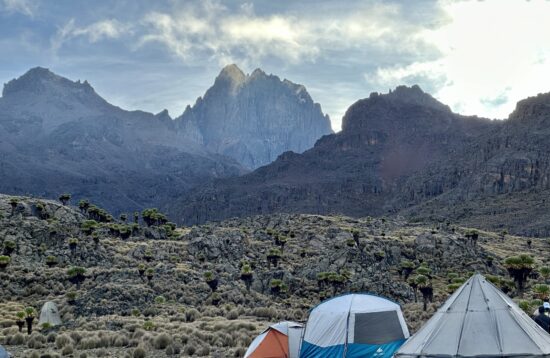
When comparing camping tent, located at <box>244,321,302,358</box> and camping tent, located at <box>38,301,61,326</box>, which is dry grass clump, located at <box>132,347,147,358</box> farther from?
camping tent, located at <box>38,301,61,326</box>

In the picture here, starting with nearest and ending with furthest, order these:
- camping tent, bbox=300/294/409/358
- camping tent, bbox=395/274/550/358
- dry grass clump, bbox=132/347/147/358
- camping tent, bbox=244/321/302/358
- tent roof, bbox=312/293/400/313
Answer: camping tent, bbox=395/274/550/358
camping tent, bbox=300/294/409/358
tent roof, bbox=312/293/400/313
camping tent, bbox=244/321/302/358
dry grass clump, bbox=132/347/147/358

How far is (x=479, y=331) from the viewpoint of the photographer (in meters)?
14.6

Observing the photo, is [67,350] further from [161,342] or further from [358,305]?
[358,305]

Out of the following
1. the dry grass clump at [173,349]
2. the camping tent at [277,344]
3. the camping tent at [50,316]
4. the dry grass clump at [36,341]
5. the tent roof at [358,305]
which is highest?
the tent roof at [358,305]

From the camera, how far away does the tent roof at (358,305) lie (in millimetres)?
20219

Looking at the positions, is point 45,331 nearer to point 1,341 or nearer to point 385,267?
point 1,341

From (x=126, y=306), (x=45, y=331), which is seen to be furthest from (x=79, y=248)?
(x=45, y=331)

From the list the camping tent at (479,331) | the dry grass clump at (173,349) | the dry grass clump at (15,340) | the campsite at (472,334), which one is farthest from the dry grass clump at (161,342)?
the camping tent at (479,331)

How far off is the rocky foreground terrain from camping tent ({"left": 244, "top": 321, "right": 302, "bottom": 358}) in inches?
A: 85.7

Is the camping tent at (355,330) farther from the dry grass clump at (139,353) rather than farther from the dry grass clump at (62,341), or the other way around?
the dry grass clump at (62,341)

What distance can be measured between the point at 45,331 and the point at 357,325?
2041cm

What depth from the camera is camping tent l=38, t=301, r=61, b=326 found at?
34.2 metres

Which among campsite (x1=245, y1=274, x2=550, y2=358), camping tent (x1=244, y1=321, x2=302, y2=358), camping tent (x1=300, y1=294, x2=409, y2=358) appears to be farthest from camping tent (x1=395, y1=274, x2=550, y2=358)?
camping tent (x1=244, y1=321, x2=302, y2=358)

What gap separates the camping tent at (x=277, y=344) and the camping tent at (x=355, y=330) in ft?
2.70
